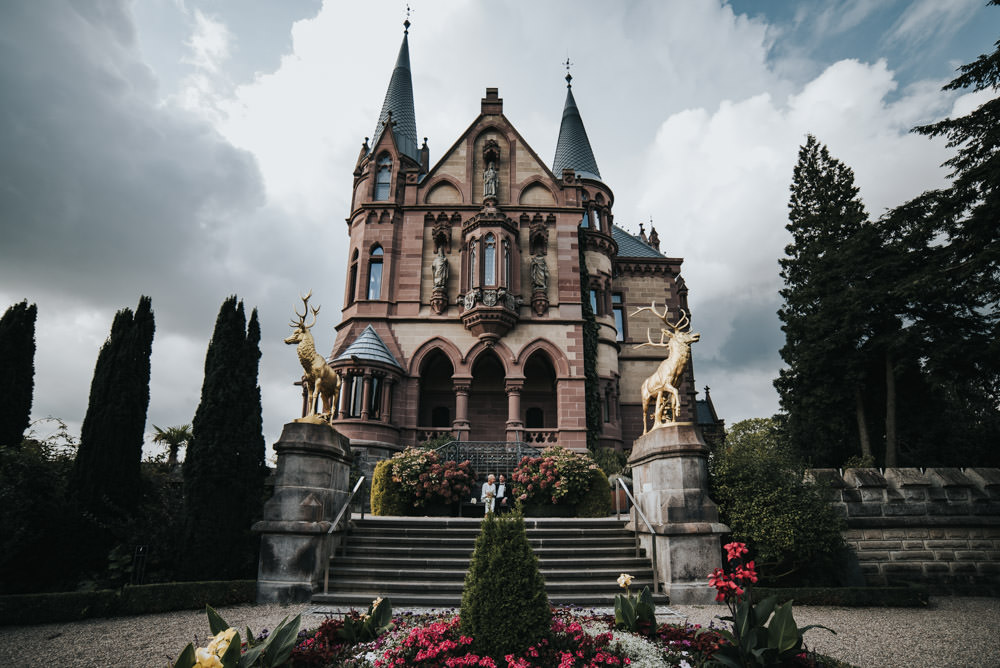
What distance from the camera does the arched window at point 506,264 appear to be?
2166 cm

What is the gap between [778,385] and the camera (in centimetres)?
2573

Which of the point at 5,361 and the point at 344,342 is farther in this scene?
the point at 344,342

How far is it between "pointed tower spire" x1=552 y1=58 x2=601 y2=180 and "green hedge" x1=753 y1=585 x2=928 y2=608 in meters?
24.3

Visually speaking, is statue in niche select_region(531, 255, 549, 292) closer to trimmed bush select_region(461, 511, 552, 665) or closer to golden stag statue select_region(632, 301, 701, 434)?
golden stag statue select_region(632, 301, 701, 434)

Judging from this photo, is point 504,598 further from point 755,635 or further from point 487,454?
point 487,454

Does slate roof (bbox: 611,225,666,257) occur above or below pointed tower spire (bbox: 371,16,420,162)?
below

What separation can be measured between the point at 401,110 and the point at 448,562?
2576 cm

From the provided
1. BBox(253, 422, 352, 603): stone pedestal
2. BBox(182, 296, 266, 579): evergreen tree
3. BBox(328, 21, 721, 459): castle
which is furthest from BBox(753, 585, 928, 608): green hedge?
BBox(328, 21, 721, 459): castle

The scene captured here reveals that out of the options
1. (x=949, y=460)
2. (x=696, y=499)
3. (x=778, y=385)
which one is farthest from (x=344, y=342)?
(x=949, y=460)

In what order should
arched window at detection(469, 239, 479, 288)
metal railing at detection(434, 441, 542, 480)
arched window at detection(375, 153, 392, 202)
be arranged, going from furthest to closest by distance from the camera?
arched window at detection(375, 153, 392, 202)
arched window at detection(469, 239, 479, 288)
metal railing at detection(434, 441, 542, 480)

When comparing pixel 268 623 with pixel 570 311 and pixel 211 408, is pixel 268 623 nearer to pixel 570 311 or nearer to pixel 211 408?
pixel 211 408

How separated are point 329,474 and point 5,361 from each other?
10.8 m

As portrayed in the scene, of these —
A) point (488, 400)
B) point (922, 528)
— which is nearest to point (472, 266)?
point (488, 400)

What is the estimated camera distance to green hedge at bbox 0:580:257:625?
750cm
